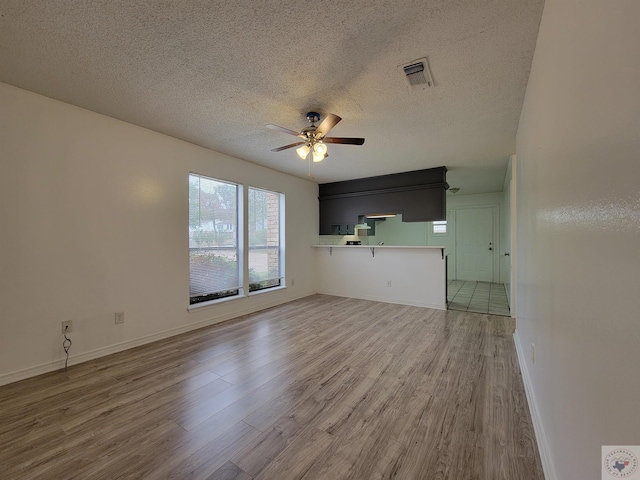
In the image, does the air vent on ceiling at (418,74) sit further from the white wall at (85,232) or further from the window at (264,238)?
the window at (264,238)

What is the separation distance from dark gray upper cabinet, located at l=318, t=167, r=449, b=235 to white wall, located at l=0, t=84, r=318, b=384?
2.79 meters

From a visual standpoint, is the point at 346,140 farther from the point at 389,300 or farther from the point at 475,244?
the point at 475,244

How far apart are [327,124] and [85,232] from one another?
8.51 feet

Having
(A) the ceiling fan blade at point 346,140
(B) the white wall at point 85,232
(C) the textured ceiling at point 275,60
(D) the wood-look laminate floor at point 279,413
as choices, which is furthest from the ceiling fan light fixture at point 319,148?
(D) the wood-look laminate floor at point 279,413

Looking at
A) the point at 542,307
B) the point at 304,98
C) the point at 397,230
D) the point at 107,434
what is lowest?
the point at 107,434

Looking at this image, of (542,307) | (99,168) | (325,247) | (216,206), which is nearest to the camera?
(542,307)

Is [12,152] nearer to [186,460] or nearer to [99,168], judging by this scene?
[99,168]

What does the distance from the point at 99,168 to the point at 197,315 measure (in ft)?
6.80

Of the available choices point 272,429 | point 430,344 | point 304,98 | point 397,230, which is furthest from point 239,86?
point 397,230

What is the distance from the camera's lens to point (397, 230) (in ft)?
26.9

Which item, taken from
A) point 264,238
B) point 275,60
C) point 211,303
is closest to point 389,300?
point 264,238

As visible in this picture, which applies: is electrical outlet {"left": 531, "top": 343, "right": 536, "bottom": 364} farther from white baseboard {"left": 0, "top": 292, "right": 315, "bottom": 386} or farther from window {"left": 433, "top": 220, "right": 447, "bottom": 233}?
window {"left": 433, "top": 220, "right": 447, "bottom": 233}

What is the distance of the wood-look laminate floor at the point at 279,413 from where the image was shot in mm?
1437
